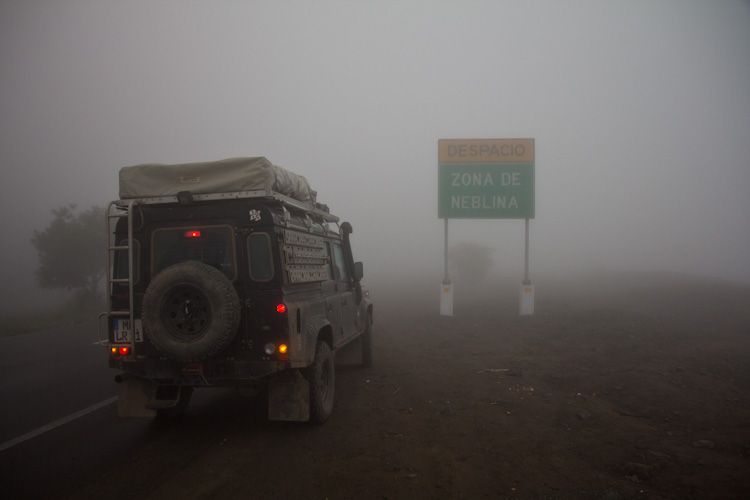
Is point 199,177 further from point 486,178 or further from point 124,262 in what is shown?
point 486,178

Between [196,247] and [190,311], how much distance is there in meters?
0.71

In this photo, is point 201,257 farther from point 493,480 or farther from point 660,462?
point 660,462

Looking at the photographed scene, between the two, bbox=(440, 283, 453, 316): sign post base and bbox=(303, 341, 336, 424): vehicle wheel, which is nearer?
bbox=(303, 341, 336, 424): vehicle wheel

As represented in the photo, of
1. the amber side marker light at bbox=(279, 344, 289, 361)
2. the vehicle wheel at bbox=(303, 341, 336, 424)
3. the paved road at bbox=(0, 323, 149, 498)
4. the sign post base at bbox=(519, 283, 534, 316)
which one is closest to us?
the paved road at bbox=(0, 323, 149, 498)

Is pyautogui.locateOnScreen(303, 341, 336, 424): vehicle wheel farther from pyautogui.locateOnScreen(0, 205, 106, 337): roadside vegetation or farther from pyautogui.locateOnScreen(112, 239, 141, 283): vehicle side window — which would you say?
pyautogui.locateOnScreen(0, 205, 106, 337): roadside vegetation

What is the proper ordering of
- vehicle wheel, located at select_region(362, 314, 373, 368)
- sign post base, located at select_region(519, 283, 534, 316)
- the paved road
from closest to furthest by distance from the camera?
the paved road → vehicle wheel, located at select_region(362, 314, 373, 368) → sign post base, located at select_region(519, 283, 534, 316)

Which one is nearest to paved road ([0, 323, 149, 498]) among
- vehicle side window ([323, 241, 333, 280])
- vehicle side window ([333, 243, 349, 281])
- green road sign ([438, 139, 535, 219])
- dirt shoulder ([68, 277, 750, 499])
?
dirt shoulder ([68, 277, 750, 499])

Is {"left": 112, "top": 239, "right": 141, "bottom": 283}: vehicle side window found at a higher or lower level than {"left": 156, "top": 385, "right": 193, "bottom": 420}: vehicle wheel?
higher

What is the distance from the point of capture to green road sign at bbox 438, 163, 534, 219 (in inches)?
615

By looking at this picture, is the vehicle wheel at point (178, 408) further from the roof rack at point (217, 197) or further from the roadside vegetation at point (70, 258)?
the roadside vegetation at point (70, 258)

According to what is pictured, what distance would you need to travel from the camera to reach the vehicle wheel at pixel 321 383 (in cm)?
514

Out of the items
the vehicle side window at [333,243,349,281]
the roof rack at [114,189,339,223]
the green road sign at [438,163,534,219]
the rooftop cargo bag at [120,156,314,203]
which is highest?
the green road sign at [438,163,534,219]

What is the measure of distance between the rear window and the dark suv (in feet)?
0.03

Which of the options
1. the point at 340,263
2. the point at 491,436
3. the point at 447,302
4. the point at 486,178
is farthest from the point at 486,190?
the point at 491,436
